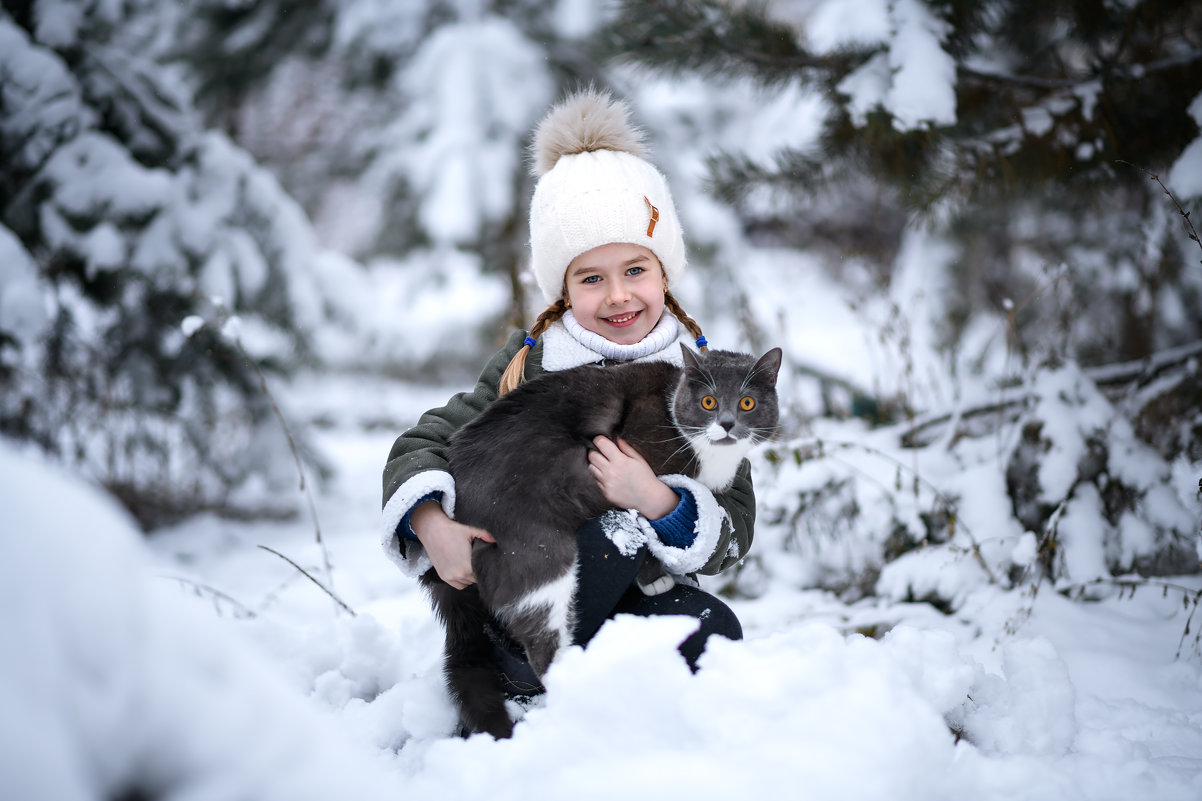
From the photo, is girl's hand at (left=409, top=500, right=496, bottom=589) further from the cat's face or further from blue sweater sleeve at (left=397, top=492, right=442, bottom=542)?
the cat's face

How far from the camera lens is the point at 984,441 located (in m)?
3.21

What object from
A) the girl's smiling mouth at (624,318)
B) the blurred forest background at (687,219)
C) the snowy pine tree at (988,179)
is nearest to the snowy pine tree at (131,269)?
the blurred forest background at (687,219)

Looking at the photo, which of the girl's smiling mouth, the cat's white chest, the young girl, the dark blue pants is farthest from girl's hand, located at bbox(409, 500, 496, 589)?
the girl's smiling mouth

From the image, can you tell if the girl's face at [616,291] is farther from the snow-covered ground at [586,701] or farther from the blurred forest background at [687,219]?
the blurred forest background at [687,219]

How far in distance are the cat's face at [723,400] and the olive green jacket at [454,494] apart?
0.50 ft

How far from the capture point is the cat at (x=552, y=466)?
173cm

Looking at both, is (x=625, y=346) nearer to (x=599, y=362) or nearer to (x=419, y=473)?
(x=599, y=362)

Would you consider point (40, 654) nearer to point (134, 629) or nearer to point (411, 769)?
point (134, 629)

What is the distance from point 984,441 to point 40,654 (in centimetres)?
348

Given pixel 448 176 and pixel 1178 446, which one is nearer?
pixel 1178 446

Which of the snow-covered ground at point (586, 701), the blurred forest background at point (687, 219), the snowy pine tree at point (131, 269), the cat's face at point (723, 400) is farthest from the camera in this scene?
the snowy pine tree at point (131, 269)

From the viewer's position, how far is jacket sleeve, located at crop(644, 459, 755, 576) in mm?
1806

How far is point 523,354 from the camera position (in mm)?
2152

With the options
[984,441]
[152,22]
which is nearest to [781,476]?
[984,441]
